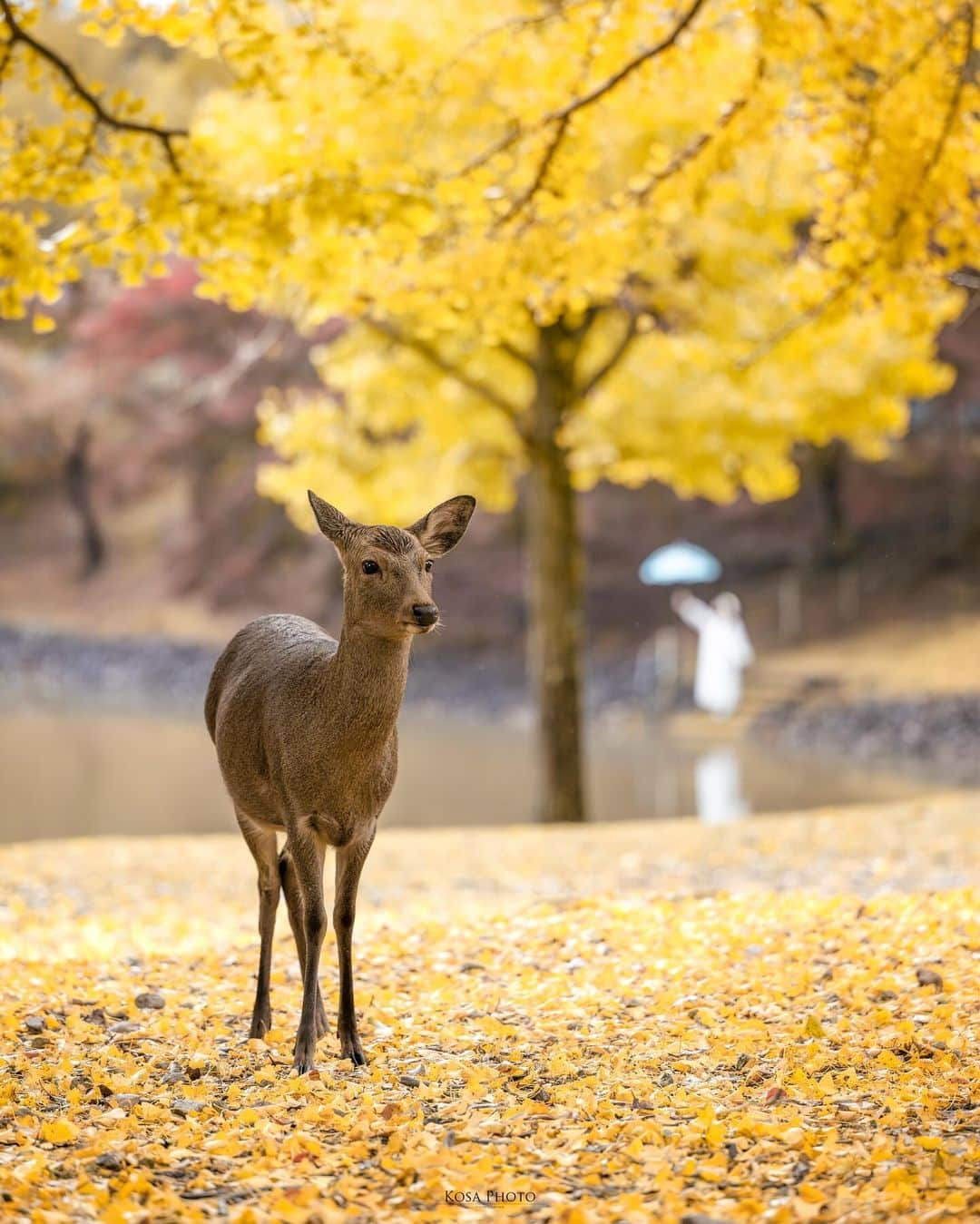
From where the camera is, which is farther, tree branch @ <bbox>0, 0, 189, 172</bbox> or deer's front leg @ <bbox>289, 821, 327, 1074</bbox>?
tree branch @ <bbox>0, 0, 189, 172</bbox>

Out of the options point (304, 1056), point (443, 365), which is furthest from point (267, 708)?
point (443, 365)

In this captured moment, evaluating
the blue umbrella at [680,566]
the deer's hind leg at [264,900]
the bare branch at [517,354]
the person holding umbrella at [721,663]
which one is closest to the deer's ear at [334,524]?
the deer's hind leg at [264,900]

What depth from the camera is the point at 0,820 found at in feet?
44.5

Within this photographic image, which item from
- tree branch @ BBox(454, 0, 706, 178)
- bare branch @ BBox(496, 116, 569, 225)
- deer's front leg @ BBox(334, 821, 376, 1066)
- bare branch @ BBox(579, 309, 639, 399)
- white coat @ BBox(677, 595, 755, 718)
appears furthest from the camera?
white coat @ BBox(677, 595, 755, 718)

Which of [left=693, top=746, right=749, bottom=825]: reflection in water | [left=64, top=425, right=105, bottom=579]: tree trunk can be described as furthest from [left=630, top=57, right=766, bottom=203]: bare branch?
[left=64, top=425, right=105, bottom=579]: tree trunk

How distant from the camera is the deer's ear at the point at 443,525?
4.04 meters

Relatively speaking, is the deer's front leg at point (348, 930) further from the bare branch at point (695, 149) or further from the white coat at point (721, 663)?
the white coat at point (721, 663)

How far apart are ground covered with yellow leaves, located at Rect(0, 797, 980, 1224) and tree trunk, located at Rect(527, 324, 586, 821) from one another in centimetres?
392

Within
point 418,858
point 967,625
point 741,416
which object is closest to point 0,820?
point 418,858

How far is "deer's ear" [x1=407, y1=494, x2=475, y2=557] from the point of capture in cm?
404

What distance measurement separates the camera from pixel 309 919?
3.94 meters

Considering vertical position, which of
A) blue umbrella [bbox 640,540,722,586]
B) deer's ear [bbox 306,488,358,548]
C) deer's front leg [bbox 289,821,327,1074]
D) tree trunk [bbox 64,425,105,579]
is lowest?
deer's front leg [bbox 289,821,327,1074]

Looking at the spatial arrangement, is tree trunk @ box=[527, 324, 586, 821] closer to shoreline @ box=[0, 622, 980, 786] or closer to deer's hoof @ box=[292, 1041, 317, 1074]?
deer's hoof @ box=[292, 1041, 317, 1074]

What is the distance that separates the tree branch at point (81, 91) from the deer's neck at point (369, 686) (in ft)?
9.59
